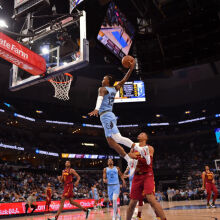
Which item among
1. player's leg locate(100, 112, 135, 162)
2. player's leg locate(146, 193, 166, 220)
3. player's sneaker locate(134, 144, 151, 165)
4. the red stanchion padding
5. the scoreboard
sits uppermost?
the scoreboard

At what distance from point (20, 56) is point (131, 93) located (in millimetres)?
11743

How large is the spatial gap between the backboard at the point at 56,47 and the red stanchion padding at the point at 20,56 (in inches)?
11.3

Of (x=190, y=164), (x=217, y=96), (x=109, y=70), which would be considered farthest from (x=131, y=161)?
(x=217, y=96)

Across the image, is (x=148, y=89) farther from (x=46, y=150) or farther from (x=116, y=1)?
(x=116, y=1)

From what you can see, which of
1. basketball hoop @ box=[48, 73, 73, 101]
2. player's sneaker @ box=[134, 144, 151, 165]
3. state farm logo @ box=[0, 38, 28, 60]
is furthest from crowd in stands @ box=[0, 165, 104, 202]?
player's sneaker @ box=[134, 144, 151, 165]

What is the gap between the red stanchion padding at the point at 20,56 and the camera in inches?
268

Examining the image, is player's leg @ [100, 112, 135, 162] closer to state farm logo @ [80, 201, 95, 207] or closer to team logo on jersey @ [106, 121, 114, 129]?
team logo on jersey @ [106, 121, 114, 129]

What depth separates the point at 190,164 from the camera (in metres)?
31.9

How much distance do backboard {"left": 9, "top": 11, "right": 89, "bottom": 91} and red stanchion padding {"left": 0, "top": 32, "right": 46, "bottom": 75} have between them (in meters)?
0.29

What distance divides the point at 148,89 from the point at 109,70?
8433 millimetres

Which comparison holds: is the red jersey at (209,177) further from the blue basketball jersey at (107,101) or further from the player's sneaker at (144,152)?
the blue basketball jersey at (107,101)

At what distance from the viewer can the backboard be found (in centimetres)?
758

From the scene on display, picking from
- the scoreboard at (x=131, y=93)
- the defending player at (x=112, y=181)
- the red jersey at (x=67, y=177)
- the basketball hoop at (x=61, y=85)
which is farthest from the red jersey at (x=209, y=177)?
the scoreboard at (x=131, y=93)

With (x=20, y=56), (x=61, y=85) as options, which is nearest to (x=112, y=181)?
(x=20, y=56)
